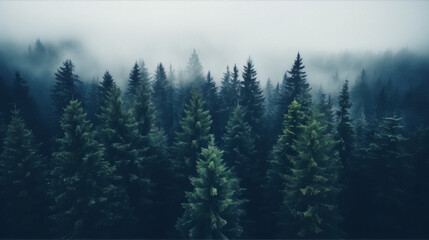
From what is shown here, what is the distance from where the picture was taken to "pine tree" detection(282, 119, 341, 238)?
1783 centimetres

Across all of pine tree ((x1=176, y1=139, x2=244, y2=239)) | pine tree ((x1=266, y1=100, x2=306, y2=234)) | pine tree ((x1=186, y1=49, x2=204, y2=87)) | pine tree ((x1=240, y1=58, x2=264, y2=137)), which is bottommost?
pine tree ((x1=176, y1=139, x2=244, y2=239))

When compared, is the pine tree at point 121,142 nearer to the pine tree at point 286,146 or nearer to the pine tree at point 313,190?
the pine tree at point 286,146

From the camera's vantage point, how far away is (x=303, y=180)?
60.7 feet

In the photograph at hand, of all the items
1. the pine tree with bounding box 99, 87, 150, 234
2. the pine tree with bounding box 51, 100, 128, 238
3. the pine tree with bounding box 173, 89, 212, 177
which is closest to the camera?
the pine tree with bounding box 51, 100, 128, 238

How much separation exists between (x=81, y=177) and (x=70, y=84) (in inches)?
898

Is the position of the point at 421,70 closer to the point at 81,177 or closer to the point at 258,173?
the point at 258,173

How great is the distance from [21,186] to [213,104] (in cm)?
2979

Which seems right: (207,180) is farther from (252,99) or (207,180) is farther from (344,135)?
(252,99)

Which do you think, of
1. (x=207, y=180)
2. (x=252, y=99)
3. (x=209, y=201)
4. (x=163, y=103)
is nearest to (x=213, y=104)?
(x=252, y=99)

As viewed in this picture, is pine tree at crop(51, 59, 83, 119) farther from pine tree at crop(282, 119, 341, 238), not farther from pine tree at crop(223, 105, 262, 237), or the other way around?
pine tree at crop(282, 119, 341, 238)

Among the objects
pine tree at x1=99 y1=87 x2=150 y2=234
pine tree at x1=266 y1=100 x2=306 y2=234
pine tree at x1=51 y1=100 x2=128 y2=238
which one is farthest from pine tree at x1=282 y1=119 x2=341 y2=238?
pine tree at x1=51 y1=100 x2=128 y2=238

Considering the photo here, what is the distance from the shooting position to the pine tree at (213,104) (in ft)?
140

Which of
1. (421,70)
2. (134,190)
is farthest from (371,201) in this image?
(421,70)

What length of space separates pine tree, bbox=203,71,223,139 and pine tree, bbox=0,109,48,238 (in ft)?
84.7
